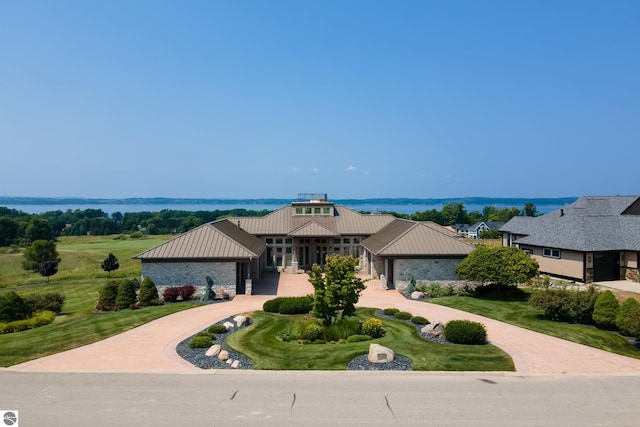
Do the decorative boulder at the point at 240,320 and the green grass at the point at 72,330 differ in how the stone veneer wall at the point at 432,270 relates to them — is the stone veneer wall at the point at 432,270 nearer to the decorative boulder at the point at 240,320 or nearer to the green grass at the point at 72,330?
the decorative boulder at the point at 240,320

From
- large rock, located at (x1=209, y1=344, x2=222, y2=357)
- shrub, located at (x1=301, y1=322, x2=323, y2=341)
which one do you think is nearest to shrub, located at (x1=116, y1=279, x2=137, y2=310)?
large rock, located at (x1=209, y1=344, x2=222, y2=357)

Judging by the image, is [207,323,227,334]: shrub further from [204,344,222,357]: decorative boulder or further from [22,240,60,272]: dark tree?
[22,240,60,272]: dark tree

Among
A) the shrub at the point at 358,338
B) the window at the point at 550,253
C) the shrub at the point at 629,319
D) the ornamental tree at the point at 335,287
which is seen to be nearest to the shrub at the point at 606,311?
the shrub at the point at 629,319

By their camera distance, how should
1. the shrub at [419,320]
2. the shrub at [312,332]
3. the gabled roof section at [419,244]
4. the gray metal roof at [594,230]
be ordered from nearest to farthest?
the shrub at [312,332] < the shrub at [419,320] < the gabled roof section at [419,244] < the gray metal roof at [594,230]

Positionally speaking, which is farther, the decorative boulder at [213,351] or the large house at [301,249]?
the large house at [301,249]

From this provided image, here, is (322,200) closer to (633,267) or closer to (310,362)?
(633,267)

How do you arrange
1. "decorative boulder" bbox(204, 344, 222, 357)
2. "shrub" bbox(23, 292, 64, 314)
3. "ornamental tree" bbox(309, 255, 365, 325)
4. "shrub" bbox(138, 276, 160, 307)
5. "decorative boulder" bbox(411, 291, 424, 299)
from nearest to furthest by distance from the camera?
"decorative boulder" bbox(204, 344, 222, 357) → "ornamental tree" bbox(309, 255, 365, 325) → "shrub" bbox(23, 292, 64, 314) → "shrub" bbox(138, 276, 160, 307) → "decorative boulder" bbox(411, 291, 424, 299)
